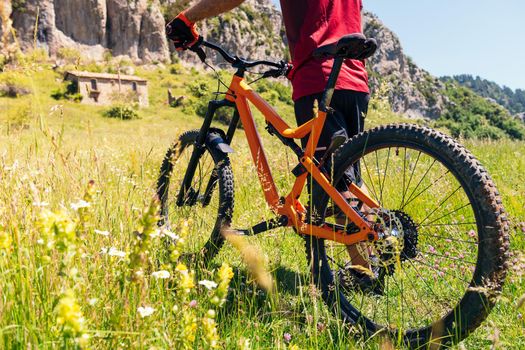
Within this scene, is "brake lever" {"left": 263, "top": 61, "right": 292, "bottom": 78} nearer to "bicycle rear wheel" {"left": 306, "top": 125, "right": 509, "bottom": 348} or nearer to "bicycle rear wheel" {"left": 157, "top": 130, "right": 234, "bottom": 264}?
"bicycle rear wheel" {"left": 157, "top": 130, "right": 234, "bottom": 264}

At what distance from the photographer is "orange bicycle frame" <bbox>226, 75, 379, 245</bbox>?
256 cm

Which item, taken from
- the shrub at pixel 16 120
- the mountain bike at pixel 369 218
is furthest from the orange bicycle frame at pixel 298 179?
the shrub at pixel 16 120

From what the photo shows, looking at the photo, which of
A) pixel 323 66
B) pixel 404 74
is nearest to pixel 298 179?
pixel 323 66

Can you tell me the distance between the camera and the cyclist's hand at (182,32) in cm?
332

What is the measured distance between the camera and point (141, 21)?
94000mm

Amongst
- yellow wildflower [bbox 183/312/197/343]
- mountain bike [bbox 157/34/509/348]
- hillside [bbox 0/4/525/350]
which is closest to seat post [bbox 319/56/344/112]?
mountain bike [bbox 157/34/509/348]

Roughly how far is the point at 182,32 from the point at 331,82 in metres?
1.40

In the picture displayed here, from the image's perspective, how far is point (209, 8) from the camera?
312 cm

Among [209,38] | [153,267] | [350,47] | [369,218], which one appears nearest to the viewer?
[153,267]

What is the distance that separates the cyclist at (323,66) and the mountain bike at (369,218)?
0.61 feet

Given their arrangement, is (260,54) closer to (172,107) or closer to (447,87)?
(172,107)

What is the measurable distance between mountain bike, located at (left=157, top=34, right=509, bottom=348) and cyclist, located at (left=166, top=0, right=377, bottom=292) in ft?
0.61

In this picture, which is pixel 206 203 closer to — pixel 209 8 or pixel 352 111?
pixel 352 111

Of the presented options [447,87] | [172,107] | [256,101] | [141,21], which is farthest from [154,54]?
[447,87]
